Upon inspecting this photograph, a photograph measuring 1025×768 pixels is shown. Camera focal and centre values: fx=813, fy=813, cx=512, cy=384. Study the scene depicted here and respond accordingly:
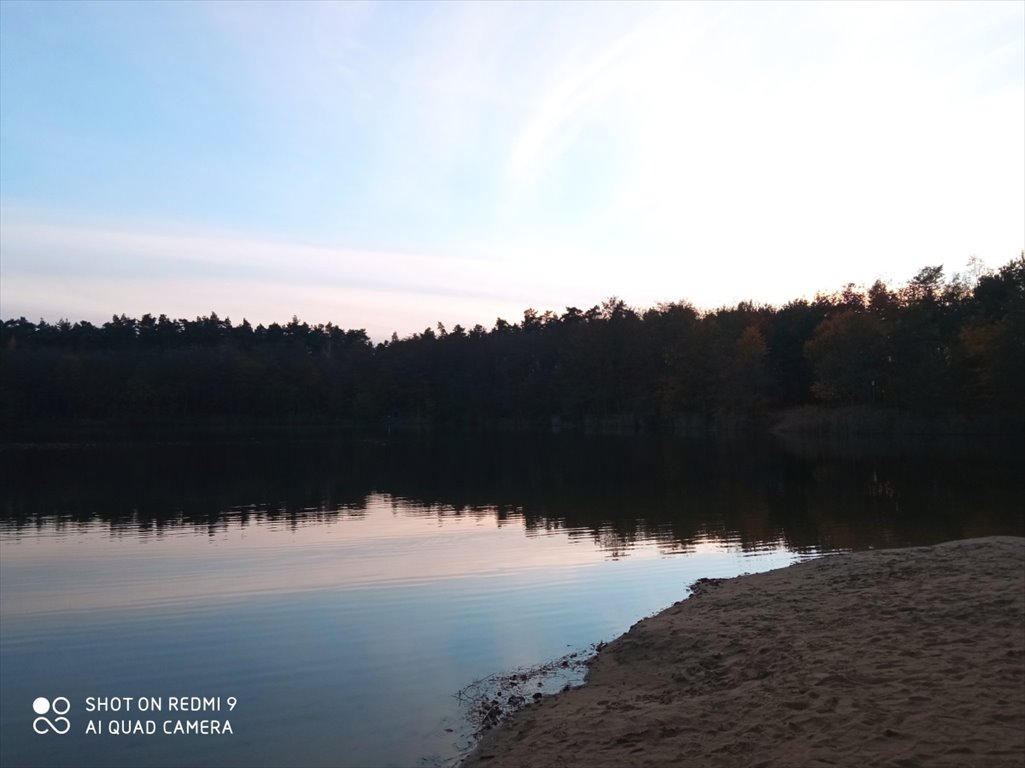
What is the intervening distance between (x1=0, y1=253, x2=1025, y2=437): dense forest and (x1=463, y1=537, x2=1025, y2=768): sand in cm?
5260

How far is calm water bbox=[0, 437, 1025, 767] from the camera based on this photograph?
27.2 ft

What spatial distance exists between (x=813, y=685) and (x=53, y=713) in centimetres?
761

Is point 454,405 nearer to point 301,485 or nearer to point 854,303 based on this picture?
point 854,303

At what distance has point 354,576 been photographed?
15.6 meters

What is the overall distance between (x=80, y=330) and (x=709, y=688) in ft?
444

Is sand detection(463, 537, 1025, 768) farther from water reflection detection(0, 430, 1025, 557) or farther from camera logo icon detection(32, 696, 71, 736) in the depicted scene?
water reflection detection(0, 430, 1025, 557)

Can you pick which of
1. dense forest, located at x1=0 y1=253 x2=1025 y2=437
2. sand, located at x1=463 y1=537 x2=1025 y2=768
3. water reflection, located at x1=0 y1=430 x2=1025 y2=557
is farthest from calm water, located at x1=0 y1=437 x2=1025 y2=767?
dense forest, located at x1=0 y1=253 x2=1025 y2=437

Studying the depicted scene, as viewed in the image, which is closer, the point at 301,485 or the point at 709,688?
the point at 709,688

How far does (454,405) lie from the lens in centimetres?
10950

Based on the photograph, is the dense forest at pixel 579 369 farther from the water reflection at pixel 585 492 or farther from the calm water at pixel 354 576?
the calm water at pixel 354 576

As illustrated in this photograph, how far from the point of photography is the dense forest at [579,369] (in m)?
62.0

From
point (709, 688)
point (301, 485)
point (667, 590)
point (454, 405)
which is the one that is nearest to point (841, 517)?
point (667, 590)

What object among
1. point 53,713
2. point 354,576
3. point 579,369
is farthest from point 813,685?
point 579,369

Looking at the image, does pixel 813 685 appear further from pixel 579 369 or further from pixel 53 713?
pixel 579 369
